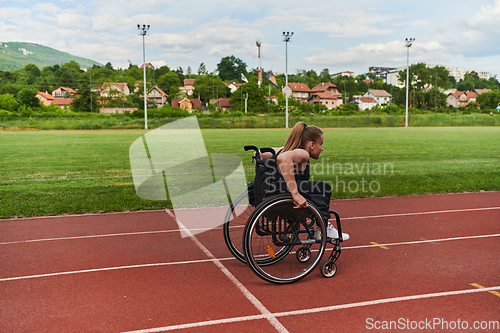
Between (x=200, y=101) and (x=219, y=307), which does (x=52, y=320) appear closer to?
(x=219, y=307)

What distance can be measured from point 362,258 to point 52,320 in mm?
3191

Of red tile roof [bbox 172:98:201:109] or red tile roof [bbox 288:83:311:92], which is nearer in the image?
red tile roof [bbox 172:98:201:109]

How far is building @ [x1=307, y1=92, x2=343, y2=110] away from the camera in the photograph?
108 meters

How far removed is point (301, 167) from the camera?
12.9 ft

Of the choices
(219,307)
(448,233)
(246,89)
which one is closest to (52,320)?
(219,307)

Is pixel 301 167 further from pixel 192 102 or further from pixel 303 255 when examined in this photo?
pixel 192 102

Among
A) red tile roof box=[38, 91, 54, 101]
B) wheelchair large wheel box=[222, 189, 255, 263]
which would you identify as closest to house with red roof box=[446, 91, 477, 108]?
red tile roof box=[38, 91, 54, 101]

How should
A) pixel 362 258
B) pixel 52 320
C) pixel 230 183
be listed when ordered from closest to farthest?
1. pixel 52 320
2. pixel 362 258
3. pixel 230 183

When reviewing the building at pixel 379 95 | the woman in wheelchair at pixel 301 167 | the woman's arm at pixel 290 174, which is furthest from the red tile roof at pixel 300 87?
the woman's arm at pixel 290 174

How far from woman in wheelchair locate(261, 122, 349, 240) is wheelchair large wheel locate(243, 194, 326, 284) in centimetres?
11

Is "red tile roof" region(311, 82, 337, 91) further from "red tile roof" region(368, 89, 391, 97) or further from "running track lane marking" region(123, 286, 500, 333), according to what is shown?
"running track lane marking" region(123, 286, 500, 333)

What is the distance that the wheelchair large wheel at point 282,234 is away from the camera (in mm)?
3684

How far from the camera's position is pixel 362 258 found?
4668mm

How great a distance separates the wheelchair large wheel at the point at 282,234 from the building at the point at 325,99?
4147 inches
